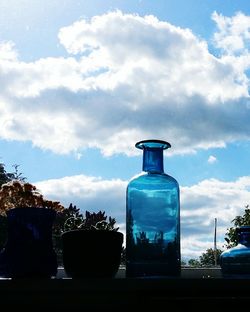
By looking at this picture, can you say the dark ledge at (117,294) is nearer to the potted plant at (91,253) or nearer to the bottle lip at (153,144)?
the potted plant at (91,253)

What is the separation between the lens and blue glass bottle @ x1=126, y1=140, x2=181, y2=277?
140 cm

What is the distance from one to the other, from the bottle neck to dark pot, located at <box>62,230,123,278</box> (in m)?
0.29

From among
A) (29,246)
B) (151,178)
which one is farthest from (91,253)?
(151,178)

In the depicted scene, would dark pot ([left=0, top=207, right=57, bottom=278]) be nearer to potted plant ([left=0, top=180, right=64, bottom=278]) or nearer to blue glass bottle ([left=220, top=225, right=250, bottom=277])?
potted plant ([left=0, top=180, right=64, bottom=278])

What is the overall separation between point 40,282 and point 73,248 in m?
0.22

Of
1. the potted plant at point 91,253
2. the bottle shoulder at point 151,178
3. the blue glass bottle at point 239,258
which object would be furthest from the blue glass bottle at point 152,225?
the blue glass bottle at point 239,258

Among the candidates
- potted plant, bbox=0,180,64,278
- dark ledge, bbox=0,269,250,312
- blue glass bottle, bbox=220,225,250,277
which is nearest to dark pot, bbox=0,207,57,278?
potted plant, bbox=0,180,64,278

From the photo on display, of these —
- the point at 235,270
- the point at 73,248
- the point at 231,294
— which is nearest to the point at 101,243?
the point at 73,248

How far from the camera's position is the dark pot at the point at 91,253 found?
1.27 meters

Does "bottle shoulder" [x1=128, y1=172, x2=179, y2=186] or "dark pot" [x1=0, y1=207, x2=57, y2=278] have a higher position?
"bottle shoulder" [x1=128, y1=172, x2=179, y2=186]

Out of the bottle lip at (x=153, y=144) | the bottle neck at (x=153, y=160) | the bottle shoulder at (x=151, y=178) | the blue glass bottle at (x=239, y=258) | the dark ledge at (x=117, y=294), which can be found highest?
the bottle lip at (x=153, y=144)

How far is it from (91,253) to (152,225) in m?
0.22

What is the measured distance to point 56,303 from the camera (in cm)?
109

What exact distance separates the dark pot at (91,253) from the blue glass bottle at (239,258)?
0.43 meters
